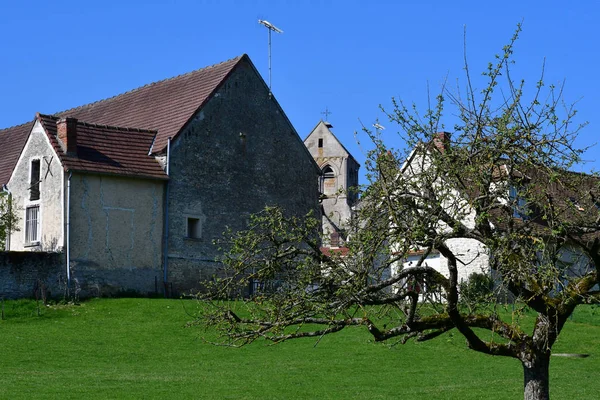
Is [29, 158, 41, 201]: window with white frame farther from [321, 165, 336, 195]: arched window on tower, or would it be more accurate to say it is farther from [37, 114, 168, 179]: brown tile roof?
[321, 165, 336, 195]: arched window on tower

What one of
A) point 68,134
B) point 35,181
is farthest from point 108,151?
point 35,181

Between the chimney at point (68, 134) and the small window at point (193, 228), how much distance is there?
6204 millimetres

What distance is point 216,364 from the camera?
27719mm

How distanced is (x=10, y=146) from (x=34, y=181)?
31.8ft

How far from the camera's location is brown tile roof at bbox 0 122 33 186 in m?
46.6

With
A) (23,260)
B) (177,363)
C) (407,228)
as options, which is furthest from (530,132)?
(23,260)

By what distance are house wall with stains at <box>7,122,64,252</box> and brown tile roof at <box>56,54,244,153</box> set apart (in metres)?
4.84

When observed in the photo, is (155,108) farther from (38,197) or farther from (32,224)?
(32,224)

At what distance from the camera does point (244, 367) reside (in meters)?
27.1

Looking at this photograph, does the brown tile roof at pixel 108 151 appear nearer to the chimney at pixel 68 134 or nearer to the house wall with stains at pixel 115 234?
the chimney at pixel 68 134

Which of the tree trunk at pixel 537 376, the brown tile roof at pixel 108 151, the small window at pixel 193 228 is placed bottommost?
the tree trunk at pixel 537 376

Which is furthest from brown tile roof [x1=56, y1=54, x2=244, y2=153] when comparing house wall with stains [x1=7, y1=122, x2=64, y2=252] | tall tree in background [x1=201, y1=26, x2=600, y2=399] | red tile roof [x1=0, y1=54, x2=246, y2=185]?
tall tree in background [x1=201, y1=26, x2=600, y2=399]

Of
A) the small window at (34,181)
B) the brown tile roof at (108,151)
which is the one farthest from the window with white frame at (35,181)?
the brown tile roof at (108,151)

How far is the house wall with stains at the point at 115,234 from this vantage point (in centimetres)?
3928
